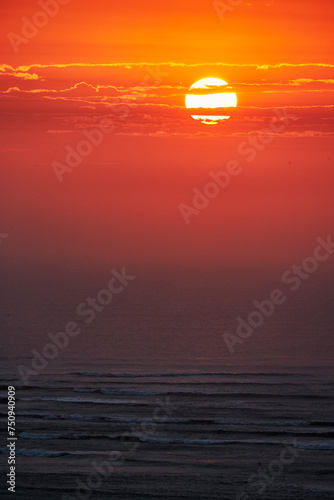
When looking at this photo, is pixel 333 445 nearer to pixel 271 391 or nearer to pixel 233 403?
pixel 233 403

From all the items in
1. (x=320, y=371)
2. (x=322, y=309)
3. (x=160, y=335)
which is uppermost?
(x=322, y=309)

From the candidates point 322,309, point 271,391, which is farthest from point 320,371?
point 322,309

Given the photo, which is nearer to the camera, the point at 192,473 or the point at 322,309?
the point at 192,473

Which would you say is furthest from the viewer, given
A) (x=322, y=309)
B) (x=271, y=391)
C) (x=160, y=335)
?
(x=322, y=309)

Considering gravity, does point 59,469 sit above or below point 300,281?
below

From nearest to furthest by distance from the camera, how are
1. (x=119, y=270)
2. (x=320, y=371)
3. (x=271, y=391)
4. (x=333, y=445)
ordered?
1. (x=333, y=445)
2. (x=271, y=391)
3. (x=320, y=371)
4. (x=119, y=270)

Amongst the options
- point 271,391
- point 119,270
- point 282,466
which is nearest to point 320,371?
point 271,391

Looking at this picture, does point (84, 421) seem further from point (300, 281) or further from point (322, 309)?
point (300, 281)
